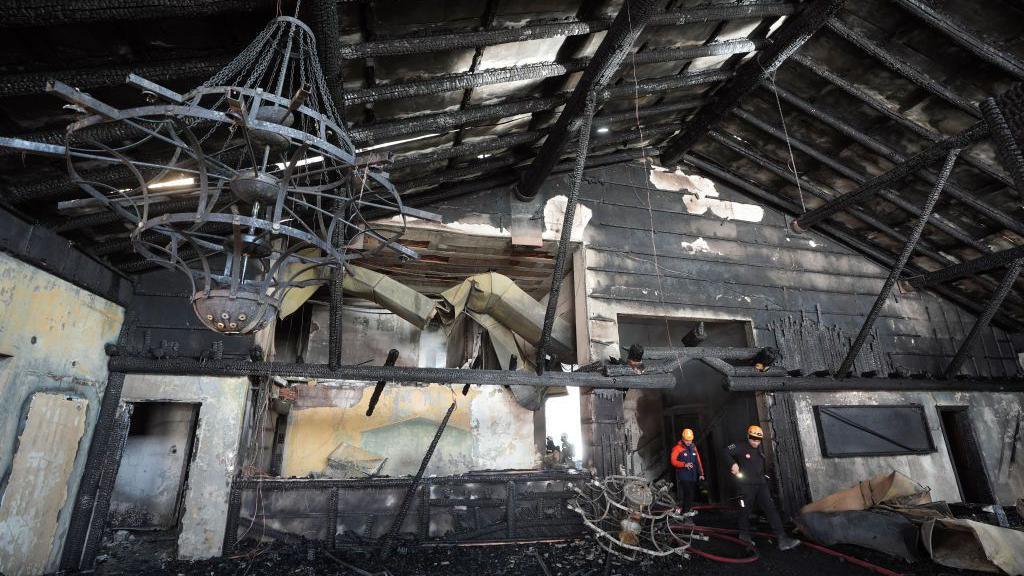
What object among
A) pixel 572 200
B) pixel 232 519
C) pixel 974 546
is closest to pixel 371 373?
pixel 232 519

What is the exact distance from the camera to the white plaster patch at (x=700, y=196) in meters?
8.45

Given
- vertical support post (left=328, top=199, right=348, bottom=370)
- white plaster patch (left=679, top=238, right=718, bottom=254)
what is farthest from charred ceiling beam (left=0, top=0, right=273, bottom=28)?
white plaster patch (left=679, top=238, right=718, bottom=254)

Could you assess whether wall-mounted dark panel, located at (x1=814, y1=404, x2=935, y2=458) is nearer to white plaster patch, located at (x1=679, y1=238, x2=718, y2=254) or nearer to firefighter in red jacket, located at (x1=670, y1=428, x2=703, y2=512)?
firefighter in red jacket, located at (x1=670, y1=428, x2=703, y2=512)

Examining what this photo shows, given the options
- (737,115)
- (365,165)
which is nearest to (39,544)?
(365,165)

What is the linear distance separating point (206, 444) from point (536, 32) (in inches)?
217

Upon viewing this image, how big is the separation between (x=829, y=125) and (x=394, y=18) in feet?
19.3

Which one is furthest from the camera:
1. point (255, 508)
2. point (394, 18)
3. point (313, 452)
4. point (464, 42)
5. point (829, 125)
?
point (313, 452)

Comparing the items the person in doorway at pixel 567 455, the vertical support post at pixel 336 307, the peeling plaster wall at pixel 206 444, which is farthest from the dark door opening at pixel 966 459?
the peeling plaster wall at pixel 206 444

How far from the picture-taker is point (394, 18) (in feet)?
13.1

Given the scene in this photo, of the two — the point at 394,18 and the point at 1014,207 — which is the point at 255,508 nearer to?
the point at 394,18

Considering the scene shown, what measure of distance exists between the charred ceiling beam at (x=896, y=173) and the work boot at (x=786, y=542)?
455 cm

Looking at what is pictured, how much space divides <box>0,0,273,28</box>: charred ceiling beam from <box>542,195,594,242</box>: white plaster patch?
5.04 meters

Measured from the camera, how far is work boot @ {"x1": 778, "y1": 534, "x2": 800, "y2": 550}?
5.86 metres

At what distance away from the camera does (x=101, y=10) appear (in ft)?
9.16
